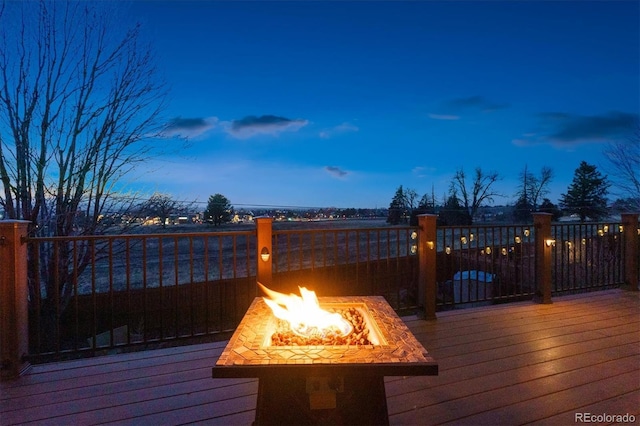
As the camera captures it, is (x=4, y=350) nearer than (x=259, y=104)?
Yes

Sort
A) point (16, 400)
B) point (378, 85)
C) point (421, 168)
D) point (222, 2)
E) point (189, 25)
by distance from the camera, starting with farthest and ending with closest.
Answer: point (421, 168) < point (378, 85) < point (189, 25) < point (222, 2) < point (16, 400)

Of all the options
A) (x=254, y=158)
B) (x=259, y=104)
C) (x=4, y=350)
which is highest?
(x=259, y=104)

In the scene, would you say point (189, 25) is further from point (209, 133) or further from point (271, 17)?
point (209, 133)

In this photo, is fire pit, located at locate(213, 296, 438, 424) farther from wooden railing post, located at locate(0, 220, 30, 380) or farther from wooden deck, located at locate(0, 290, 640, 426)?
wooden railing post, located at locate(0, 220, 30, 380)

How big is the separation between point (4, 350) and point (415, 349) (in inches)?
98.1

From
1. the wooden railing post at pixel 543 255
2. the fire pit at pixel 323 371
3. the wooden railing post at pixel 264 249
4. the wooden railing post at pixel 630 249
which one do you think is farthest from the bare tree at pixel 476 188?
the fire pit at pixel 323 371

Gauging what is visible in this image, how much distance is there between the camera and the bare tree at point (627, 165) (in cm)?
1013

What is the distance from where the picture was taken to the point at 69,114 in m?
3.95

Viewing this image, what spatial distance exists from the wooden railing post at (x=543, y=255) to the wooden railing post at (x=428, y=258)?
4.73 feet

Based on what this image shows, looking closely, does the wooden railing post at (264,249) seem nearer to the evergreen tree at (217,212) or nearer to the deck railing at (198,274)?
the deck railing at (198,274)

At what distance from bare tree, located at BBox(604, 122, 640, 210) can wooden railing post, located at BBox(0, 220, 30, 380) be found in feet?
44.1

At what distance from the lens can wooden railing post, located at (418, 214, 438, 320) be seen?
10.8ft

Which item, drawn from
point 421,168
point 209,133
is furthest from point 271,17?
point 421,168

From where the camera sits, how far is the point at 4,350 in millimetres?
2148
